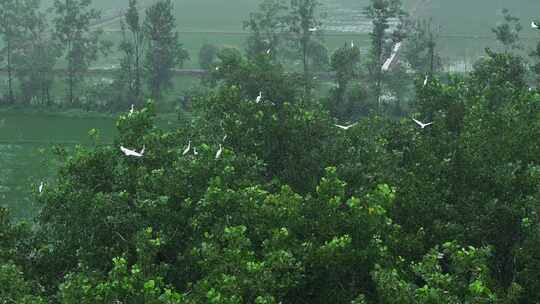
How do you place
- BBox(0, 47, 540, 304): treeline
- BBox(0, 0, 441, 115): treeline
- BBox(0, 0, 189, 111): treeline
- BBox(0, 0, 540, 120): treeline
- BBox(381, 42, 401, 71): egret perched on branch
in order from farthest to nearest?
BBox(381, 42, 401, 71): egret perched on branch, BBox(0, 0, 189, 111): treeline, BBox(0, 0, 441, 115): treeline, BBox(0, 0, 540, 120): treeline, BBox(0, 47, 540, 304): treeline

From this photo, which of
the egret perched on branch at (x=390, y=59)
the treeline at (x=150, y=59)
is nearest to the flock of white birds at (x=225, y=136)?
the egret perched on branch at (x=390, y=59)

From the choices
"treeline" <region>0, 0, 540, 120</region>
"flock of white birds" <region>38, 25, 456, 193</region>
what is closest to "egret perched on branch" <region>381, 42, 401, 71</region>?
"flock of white birds" <region>38, 25, 456, 193</region>

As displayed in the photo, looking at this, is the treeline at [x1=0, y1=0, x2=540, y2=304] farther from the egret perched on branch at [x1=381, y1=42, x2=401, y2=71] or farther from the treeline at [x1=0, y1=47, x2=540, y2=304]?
the egret perched on branch at [x1=381, y1=42, x2=401, y2=71]

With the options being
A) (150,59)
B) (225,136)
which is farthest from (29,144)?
(225,136)

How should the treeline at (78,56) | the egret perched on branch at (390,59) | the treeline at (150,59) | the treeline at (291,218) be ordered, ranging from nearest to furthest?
the treeline at (291,218)
the treeline at (150,59)
the treeline at (78,56)
the egret perched on branch at (390,59)

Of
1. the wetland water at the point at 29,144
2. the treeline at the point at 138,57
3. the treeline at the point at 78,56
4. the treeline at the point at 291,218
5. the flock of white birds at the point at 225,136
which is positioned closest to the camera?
the treeline at the point at 291,218

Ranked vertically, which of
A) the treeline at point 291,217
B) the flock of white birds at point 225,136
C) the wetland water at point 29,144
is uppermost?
Answer: the flock of white birds at point 225,136

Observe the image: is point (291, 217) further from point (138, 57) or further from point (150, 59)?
point (138, 57)

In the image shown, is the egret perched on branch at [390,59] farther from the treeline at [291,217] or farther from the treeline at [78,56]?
the treeline at [291,217]
